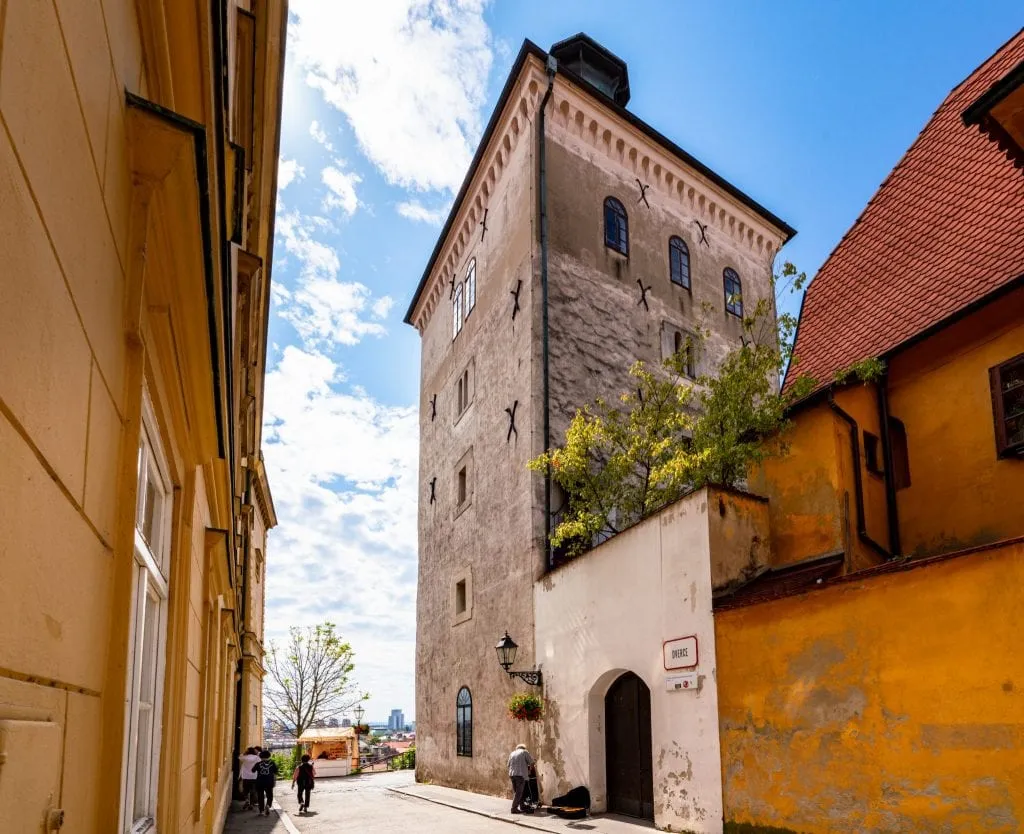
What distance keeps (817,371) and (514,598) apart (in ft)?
26.8

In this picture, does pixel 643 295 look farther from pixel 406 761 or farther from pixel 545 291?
pixel 406 761

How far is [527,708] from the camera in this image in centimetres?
1673

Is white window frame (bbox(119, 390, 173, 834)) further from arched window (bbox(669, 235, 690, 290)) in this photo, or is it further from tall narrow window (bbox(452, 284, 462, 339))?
tall narrow window (bbox(452, 284, 462, 339))

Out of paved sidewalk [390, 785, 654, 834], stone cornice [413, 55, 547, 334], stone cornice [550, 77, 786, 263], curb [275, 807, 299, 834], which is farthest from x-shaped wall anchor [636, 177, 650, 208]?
curb [275, 807, 299, 834]

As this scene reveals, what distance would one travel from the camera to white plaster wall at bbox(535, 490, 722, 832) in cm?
1156

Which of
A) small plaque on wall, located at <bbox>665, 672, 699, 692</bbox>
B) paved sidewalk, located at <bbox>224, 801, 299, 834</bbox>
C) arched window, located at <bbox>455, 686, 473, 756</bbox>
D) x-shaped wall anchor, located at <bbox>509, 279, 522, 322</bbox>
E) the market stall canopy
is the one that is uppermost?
x-shaped wall anchor, located at <bbox>509, 279, 522, 322</bbox>

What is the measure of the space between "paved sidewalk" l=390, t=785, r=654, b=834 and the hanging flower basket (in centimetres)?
168

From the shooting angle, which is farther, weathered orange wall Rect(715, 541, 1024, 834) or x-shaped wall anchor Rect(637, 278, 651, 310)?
x-shaped wall anchor Rect(637, 278, 651, 310)

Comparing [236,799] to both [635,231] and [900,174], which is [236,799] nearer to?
[635,231]

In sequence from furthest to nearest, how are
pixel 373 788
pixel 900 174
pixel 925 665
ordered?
1. pixel 373 788
2. pixel 900 174
3. pixel 925 665

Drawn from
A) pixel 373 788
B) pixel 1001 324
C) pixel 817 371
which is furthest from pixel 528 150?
pixel 373 788

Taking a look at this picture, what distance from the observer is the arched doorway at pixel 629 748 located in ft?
44.4

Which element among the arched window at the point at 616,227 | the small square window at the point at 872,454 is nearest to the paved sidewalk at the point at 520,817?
the small square window at the point at 872,454

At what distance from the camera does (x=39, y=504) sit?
1535mm
